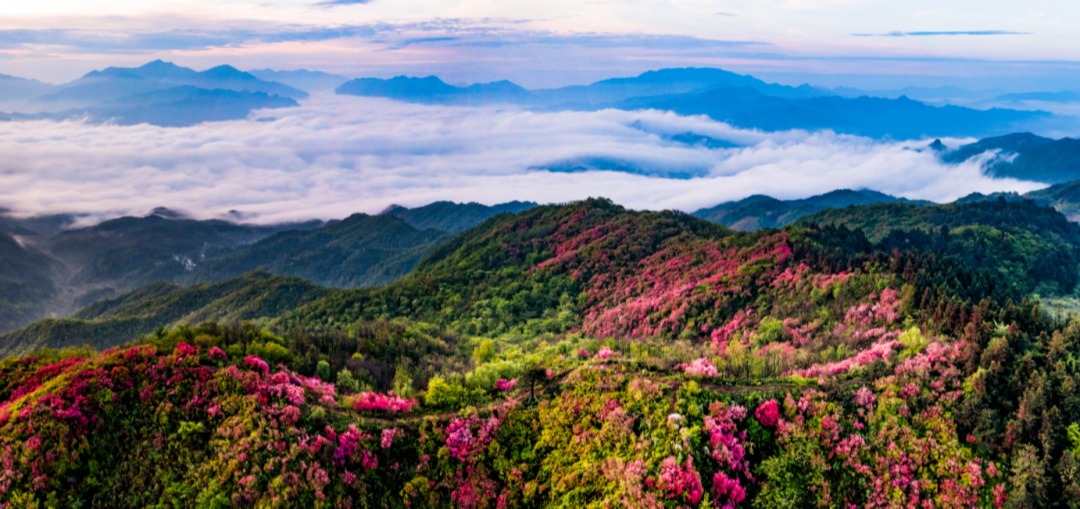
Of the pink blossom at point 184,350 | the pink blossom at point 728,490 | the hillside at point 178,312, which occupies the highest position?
the pink blossom at point 184,350

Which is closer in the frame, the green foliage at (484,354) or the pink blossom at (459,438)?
the pink blossom at (459,438)

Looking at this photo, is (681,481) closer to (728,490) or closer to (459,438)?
(728,490)

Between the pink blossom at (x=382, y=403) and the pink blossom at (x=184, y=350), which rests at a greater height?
the pink blossom at (x=184, y=350)

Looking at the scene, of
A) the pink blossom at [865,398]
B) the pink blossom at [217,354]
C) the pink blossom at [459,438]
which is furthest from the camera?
the pink blossom at [217,354]

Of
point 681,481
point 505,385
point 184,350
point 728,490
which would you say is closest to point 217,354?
point 184,350

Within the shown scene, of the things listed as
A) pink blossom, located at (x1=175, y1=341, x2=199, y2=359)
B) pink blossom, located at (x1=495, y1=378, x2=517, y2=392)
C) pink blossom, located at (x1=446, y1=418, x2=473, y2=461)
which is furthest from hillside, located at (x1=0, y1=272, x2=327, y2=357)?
pink blossom, located at (x1=446, y1=418, x2=473, y2=461)

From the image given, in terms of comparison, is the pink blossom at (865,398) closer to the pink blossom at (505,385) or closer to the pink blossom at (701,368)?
the pink blossom at (701,368)

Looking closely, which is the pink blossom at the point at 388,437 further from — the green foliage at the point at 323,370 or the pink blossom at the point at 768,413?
the pink blossom at the point at 768,413

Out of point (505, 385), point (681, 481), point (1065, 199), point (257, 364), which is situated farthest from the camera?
point (1065, 199)

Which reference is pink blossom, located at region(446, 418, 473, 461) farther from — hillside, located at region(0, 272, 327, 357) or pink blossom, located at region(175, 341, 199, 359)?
hillside, located at region(0, 272, 327, 357)

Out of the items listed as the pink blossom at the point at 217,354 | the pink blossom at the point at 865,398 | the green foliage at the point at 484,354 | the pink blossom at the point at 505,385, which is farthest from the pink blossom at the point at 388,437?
the pink blossom at the point at 865,398

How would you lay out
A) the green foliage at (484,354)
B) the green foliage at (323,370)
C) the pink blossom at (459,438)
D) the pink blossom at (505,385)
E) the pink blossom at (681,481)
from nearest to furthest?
the pink blossom at (681,481), the pink blossom at (459,438), the pink blossom at (505,385), the green foliage at (323,370), the green foliage at (484,354)
